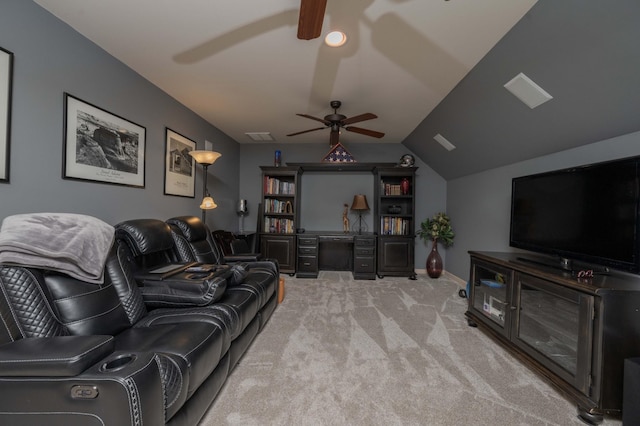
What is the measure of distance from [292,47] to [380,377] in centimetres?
254

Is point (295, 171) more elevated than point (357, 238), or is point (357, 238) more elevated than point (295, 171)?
point (295, 171)

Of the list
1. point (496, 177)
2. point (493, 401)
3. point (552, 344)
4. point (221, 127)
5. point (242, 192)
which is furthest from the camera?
point (242, 192)

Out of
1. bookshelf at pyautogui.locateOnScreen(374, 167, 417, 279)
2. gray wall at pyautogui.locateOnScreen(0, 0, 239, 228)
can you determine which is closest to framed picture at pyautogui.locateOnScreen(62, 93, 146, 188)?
gray wall at pyautogui.locateOnScreen(0, 0, 239, 228)

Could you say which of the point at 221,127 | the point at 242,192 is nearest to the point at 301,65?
the point at 221,127

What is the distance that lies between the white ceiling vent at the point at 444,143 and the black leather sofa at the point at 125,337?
3.16 m

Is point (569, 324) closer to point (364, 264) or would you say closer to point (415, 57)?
point (415, 57)

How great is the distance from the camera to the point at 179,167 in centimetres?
313

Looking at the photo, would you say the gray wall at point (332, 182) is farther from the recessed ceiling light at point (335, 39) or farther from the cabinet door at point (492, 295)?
the recessed ceiling light at point (335, 39)

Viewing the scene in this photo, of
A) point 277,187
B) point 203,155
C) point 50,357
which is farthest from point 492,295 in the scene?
point 277,187

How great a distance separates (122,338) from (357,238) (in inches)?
136

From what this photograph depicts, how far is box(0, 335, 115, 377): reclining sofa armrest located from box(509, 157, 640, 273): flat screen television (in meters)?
2.72

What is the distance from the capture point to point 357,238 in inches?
173

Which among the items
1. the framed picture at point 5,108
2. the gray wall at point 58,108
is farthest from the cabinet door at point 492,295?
the framed picture at point 5,108

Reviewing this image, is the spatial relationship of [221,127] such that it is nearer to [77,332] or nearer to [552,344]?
[77,332]
